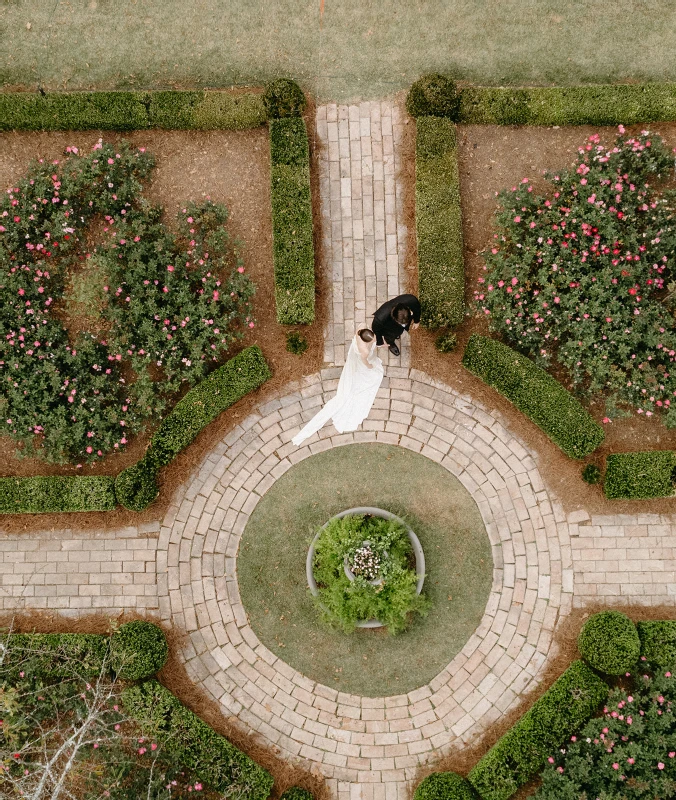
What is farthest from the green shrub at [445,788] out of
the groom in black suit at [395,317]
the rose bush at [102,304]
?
the rose bush at [102,304]

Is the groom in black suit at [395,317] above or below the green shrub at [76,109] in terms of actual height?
below

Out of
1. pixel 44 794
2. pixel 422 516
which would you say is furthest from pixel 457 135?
pixel 44 794

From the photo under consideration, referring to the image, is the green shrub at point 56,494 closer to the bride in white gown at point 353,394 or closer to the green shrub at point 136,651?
the green shrub at point 136,651

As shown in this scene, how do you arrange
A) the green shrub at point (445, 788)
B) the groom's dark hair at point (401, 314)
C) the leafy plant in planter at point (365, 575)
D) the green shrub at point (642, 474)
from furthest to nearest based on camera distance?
1. the green shrub at point (642, 474)
2. the green shrub at point (445, 788)
3. the leafy plant in planter at point (365, 575)
4. the groom's dark hair at point (401, 314)

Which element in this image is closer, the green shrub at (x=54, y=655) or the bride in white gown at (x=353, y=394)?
the bride in white gown at (x=353, y=394)

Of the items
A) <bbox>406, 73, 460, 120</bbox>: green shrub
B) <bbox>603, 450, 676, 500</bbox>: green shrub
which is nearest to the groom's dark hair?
<bbox>406, 73, 460, 120</bbox>: green shrub

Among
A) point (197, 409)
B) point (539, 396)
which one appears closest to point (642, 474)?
point (539, 396)

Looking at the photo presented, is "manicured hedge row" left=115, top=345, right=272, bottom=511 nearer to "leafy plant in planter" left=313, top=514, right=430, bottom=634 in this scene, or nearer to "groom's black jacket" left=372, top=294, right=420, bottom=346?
"groom's black jacket" left=372, top=294, right=420, bottom=346
